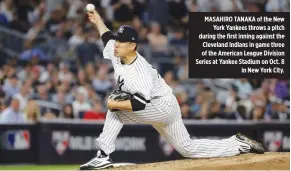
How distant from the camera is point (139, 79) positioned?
26.7ft

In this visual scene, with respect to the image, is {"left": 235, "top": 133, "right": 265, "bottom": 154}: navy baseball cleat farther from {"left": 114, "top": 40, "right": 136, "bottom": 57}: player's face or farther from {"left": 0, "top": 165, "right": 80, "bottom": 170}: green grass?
{"left": 0, "top": 165, "right": 80, "bottom": 170}: green grass

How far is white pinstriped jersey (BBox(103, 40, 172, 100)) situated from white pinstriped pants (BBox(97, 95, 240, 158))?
0.11 meters

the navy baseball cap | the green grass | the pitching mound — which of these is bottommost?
the green grass

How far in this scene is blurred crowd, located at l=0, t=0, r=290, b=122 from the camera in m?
14.4

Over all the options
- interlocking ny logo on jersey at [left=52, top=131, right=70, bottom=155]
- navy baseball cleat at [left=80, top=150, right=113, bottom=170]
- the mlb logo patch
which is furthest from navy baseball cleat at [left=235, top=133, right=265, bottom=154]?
the mlb logo patch

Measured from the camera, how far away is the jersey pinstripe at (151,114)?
26.9ft

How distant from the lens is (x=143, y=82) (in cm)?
813

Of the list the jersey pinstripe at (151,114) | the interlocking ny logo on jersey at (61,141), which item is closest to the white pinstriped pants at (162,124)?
the jersey pinstripe at (151,114)

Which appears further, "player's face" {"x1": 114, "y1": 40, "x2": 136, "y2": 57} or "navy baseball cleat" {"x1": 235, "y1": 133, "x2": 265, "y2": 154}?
"navy baseball cleat" {"x1": 235, "y1": 133, "x2": 265, "y2": 154}

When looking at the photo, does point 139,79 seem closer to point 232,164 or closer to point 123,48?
point 123,48

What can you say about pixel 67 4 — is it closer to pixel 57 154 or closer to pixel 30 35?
pixel 30 35

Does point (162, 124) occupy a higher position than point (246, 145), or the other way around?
point (162, 124)

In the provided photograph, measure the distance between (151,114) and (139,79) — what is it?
1.52 ft

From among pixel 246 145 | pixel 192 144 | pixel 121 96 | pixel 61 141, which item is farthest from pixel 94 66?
pixel 121 96
